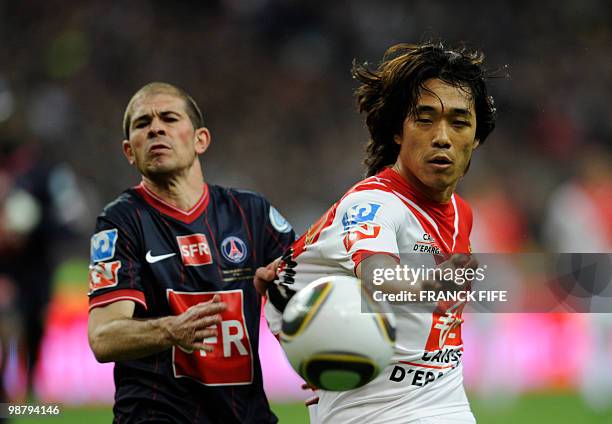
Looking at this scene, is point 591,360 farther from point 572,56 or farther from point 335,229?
point 572,56

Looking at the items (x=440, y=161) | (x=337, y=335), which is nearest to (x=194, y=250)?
(x=440, y=161)

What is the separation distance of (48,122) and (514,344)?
9.84 meters

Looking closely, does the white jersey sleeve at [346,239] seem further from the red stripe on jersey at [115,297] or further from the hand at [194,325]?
the red stripe on jersey at [115,297]

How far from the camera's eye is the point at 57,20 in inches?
783

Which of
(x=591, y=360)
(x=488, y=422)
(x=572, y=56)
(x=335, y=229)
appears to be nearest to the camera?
(x=335, y=229)

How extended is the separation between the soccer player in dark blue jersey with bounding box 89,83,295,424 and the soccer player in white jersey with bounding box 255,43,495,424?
1.12 ft

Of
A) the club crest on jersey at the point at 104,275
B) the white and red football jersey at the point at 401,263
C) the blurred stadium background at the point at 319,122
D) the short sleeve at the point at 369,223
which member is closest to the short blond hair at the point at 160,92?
the club crest on jersey at the point at 104,275

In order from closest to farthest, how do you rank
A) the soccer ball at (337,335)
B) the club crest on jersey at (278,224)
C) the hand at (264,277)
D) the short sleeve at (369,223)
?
the soccer ball at (337,335), the short sleeve at (369,223), the hand at (264,277), the club crest on jersey at (278,224)

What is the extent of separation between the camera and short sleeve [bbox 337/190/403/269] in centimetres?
344

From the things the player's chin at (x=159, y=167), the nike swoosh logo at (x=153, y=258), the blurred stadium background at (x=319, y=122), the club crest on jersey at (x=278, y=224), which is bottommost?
the nike swoosh logo at (x=153, y=258)

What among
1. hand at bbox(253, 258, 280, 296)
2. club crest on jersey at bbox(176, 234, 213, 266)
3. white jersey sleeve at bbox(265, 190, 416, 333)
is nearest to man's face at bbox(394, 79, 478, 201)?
white jersey sleeve at bbox(265, 190, 416, 333)

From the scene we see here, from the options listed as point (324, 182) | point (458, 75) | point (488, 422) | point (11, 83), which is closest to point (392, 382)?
point (458, 75)

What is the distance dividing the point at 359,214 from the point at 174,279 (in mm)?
1202

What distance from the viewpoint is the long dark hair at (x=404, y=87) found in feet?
13.1
